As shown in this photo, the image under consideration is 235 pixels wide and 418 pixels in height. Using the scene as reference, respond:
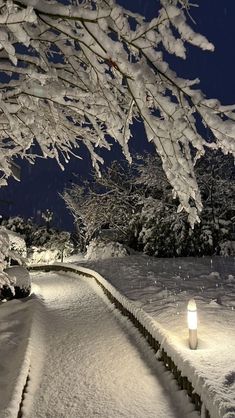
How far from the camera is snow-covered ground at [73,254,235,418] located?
18.0 ft

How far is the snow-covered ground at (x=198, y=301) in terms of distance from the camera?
5.47 meters

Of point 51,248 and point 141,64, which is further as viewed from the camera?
point 51,248

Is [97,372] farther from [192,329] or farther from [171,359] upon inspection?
[192,329]

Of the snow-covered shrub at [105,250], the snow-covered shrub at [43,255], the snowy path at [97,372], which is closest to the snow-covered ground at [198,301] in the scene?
the snowy path at [97,372]

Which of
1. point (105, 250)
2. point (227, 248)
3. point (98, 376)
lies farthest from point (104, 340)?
point (105, 250)

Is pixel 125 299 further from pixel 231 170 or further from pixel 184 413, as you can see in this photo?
pixel 231 170

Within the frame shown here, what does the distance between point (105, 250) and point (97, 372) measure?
1927cm

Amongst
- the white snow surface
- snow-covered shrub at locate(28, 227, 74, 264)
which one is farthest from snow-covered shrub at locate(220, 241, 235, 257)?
snow-covered shrub at locate(28, 227, 74, 264)

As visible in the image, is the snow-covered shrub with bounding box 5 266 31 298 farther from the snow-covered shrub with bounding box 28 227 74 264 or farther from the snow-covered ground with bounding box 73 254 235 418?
the snow-covered shrub with bounding box 28 227 74 264

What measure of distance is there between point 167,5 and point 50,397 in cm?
528

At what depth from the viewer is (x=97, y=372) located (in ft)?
22.6

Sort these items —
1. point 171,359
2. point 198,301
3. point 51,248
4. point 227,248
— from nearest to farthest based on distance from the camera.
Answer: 1. point 171,359
2. point 198,301
3. point 227,248
4. point 51,248

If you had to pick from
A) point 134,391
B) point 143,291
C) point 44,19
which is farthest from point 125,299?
point 44,19

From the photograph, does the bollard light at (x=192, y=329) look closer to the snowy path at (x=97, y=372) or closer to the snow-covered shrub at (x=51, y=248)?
the snowy path at (x=97, y=372)
